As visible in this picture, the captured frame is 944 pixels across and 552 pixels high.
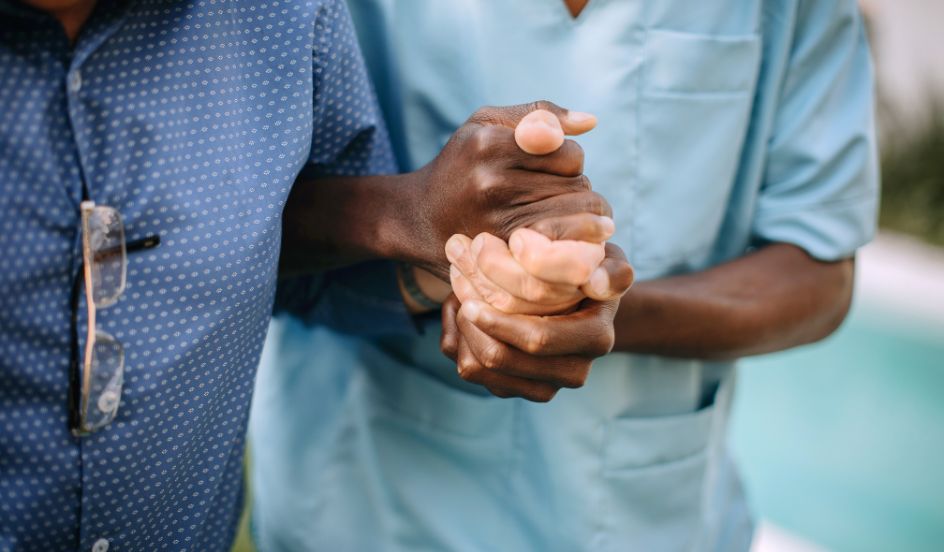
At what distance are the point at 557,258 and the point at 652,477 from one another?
543 mm

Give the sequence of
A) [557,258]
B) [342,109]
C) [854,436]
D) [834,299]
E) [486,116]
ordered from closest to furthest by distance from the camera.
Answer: [557,258] < [486,116] < [342,109] < [834,299] < [854,436]

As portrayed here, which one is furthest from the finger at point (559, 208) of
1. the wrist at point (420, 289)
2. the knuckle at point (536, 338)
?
the wrist at point (420, 289)

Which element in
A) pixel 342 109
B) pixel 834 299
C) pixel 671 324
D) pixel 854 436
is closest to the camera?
pixel 342 109

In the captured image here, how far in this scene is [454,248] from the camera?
Answer: 901 millimetres

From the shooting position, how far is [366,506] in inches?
50.4

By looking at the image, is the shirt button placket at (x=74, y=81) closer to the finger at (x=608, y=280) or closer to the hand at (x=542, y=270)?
the hand at (x=542, y=270)

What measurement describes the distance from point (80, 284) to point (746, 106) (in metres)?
0.86

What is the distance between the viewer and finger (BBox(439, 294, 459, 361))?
0.94 meters

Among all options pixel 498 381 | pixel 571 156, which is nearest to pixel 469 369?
pixel 498 381

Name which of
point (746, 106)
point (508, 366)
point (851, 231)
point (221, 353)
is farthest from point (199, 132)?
point (851, 231)

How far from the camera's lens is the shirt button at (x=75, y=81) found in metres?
0.80

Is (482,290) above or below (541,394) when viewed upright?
above

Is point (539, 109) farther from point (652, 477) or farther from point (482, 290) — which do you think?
point (652, 477)

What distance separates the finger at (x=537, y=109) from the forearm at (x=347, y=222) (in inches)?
4.7
